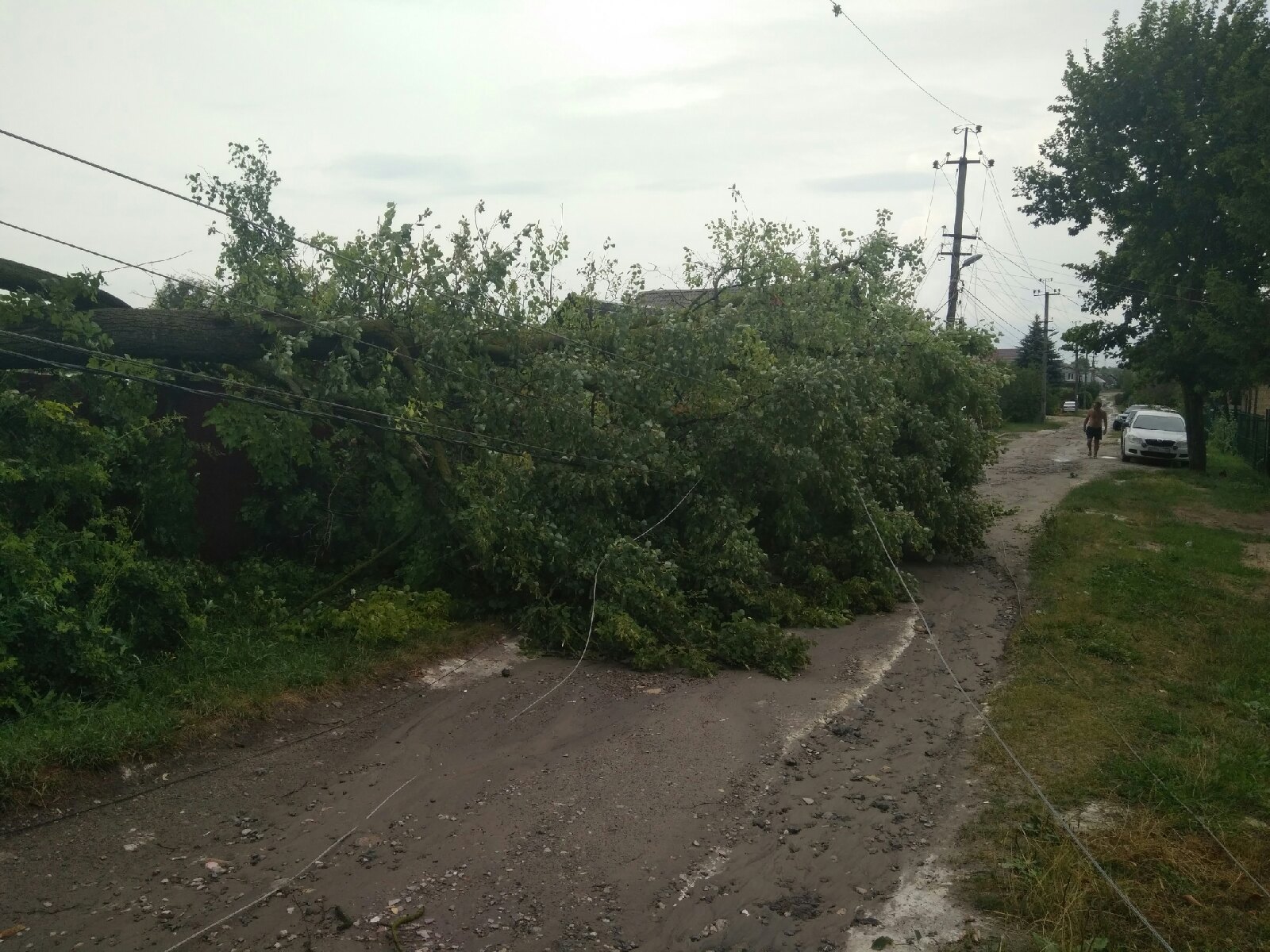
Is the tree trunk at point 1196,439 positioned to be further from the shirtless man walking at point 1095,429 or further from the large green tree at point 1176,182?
the shirtless man walking at point 1095,429

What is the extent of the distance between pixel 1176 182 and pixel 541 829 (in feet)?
69.4

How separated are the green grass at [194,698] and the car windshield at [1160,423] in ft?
75.7

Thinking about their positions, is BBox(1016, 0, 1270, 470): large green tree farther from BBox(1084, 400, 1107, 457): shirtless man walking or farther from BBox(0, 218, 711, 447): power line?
BBox(0, 218, 711, 447): power line

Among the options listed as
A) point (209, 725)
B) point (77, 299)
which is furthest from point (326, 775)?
point (77, 299)

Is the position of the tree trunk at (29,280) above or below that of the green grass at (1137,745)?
above

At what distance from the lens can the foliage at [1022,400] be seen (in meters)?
47.6

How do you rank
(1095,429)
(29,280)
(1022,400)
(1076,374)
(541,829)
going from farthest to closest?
(1076,374), (1022,400), (1095,429), (29,280), (541,829)

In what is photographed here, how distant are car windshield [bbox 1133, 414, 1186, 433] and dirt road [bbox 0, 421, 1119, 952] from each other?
21646mm

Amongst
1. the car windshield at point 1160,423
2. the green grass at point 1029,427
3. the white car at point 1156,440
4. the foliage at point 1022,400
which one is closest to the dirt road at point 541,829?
the white car at point 1156,440

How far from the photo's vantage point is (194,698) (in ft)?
23.8

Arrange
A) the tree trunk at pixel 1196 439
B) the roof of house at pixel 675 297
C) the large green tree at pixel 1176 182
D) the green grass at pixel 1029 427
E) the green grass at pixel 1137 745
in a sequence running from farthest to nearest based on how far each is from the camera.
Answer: the green grass at pixel 1029 427 → the tree trunk at pixel 1196 439 → the large green tree at pixel 1176 182 → the roof of house at pixel 675 297 → the green grass at pixel 1137 745

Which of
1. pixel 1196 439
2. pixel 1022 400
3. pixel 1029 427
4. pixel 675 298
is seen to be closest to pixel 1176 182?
pixel 1196 439

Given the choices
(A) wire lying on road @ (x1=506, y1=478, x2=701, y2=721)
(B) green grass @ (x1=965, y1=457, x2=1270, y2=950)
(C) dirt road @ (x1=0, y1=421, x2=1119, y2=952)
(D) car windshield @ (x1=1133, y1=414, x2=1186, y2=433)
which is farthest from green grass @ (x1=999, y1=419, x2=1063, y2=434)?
(C) dirt road @ (x1=0, y1=421, x2=1119, y2=952)

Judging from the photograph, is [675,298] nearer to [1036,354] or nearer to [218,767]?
[218,767]
